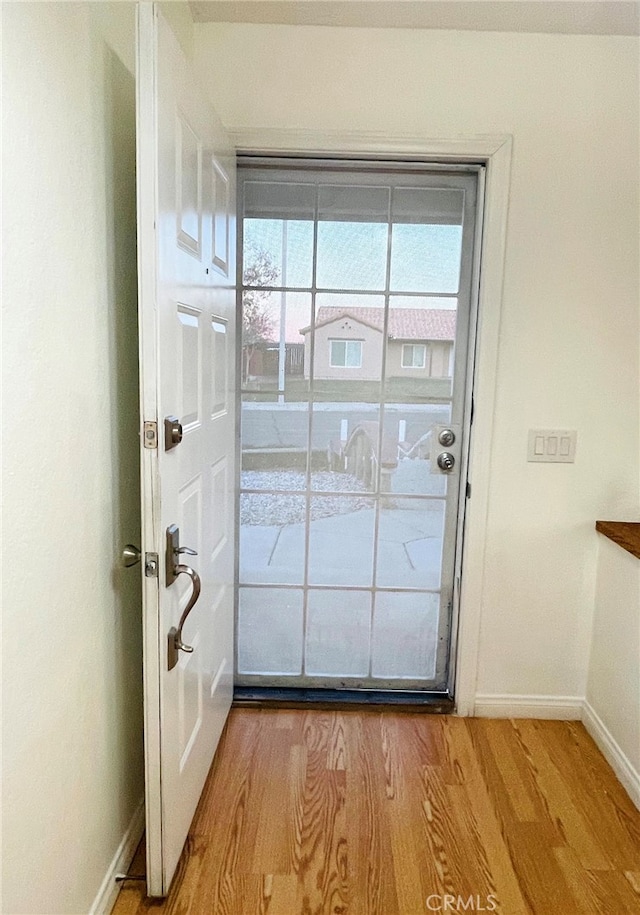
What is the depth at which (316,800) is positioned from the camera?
68.1 inches

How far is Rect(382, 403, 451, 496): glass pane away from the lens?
6.87ft

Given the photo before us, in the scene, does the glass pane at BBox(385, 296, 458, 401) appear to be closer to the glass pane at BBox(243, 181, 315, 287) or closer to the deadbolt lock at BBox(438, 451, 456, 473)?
the deadbolt lock at BBox(438, 451, 456, 473)

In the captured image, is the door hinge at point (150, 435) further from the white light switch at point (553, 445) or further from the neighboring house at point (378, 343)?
the white light switch at point (553, 445)

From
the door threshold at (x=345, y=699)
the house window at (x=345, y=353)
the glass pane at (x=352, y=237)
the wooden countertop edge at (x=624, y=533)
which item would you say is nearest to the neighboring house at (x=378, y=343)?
the house window at (x=345, y=353)

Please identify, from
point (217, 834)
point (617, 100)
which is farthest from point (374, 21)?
point (217, 834)

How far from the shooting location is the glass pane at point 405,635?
7.22 feet

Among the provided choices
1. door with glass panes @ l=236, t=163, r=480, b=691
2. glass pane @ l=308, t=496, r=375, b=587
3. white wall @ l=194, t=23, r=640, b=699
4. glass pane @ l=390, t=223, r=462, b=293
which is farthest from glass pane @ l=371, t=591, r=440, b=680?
glass pane @ l=390, t=223, r=462, b=293

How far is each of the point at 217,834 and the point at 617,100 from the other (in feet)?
8.11

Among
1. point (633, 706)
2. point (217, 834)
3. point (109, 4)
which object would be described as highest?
point (109, 4)

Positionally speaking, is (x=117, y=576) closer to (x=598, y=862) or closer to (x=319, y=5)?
(x=598, y=862)

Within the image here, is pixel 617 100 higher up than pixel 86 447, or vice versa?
pixel 617 100

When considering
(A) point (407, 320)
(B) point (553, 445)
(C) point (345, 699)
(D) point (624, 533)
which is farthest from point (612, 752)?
(A) point (407, 320)

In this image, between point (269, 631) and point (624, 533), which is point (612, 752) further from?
point (269, 631)

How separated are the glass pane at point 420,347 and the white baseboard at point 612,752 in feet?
4.05
